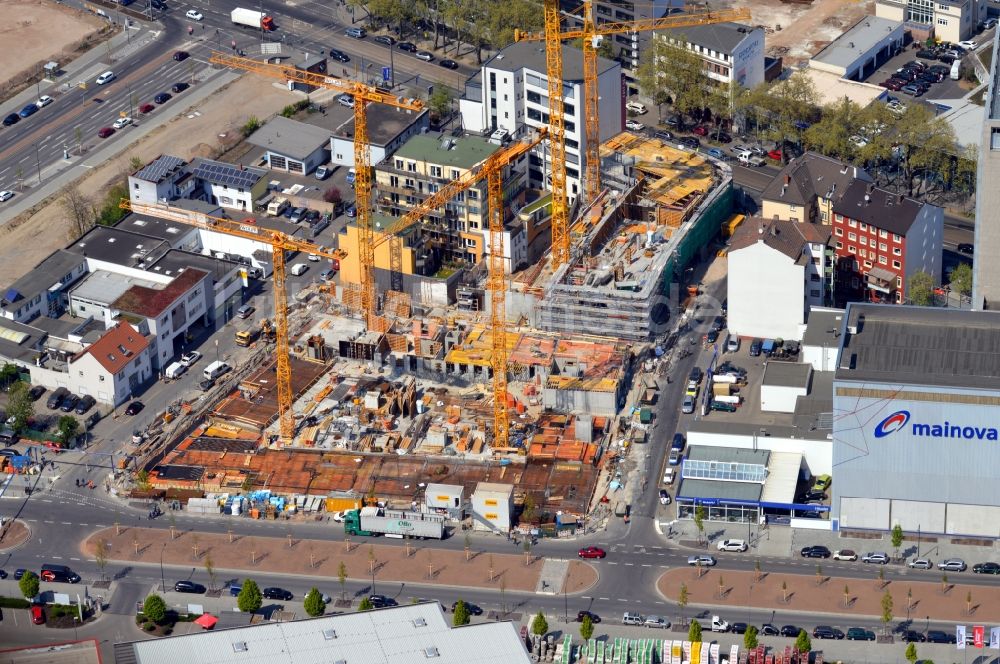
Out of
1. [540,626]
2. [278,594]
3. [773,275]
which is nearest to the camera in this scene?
[540,626]

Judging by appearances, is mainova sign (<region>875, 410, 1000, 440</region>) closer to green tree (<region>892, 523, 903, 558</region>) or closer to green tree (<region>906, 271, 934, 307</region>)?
green tree (<region>892, 523, 903, 558</region>)

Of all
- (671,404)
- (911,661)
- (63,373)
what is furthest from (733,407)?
(63,373)

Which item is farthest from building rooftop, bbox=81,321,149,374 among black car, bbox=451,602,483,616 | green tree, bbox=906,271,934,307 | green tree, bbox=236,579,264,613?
green tree, bbox=906,271,934,307

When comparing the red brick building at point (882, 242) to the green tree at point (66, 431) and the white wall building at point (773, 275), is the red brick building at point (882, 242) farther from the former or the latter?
the green tree at point (66, 431)

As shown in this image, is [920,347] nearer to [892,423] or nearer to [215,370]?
[892,423]

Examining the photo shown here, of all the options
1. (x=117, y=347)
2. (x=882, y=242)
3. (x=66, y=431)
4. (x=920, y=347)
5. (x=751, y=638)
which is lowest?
(x=66, y=431)

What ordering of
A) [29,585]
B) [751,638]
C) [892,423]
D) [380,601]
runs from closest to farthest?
[751,638] → [380,601] → [29,585] → [892,423]

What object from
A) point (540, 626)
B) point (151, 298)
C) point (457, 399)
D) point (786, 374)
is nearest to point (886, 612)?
point (540, 626)

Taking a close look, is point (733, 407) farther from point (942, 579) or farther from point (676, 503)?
point (942, 579)
